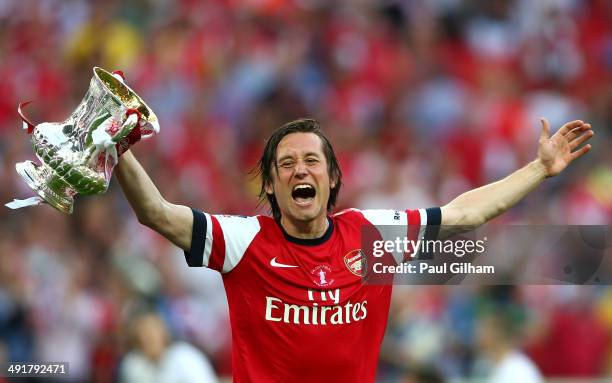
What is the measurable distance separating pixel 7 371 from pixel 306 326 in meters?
2.71

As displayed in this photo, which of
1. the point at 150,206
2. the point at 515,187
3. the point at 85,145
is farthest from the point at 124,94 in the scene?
the point at 515,187

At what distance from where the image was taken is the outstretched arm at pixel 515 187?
18.8ft

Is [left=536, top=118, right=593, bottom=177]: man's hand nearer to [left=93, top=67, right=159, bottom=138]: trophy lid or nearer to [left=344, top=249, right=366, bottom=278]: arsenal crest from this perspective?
[left=344, top=249, right=366, bottom=278]: arsenal crest

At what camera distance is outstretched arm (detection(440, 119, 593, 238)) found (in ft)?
18.8

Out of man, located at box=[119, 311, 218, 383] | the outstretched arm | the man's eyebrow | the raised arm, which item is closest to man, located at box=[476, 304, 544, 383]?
man, located at box=[119, 311, 218, 383]

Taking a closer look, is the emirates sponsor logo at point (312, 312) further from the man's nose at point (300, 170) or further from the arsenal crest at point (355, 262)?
the man's nose at point (300, 170)

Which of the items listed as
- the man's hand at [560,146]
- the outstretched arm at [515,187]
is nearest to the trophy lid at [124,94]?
the outstretched arm at [515,187]

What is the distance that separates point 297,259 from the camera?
18.0 feet

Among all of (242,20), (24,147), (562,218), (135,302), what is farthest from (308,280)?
(242,20)

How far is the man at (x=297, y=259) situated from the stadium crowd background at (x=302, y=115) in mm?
3042

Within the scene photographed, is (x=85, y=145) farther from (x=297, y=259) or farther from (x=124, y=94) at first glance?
(x=297, y=259)

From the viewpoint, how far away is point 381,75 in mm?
12414

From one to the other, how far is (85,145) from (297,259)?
43.8 inches

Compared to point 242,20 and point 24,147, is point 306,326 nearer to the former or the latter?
point 24,147
